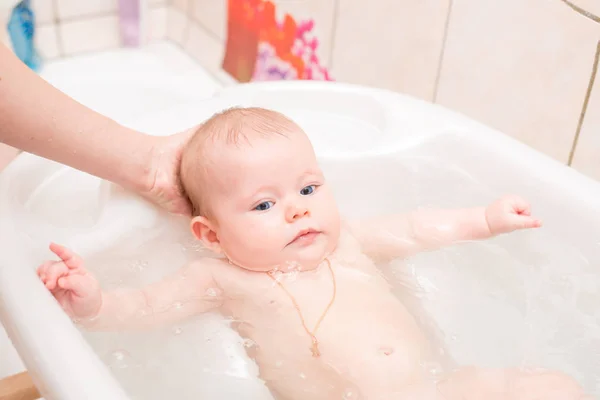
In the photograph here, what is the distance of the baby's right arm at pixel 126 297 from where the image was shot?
0.78 metres

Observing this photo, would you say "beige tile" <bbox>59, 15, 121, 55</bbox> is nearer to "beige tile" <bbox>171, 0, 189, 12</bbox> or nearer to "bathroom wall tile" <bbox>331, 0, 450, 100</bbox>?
"beige tile" <bbox>171, 0, 189, 12</bbox>

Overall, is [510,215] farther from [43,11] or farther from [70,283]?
[43,11]

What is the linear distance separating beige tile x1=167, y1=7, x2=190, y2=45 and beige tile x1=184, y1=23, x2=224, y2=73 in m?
0.03

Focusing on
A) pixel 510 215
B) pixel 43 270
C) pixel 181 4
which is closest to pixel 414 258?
pixel 510 215

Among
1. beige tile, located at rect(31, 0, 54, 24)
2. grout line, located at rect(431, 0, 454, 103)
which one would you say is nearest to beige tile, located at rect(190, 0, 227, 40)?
beige tile, located at rect(31, 0, 54, 24)

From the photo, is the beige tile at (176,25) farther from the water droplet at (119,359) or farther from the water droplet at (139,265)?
the water droplet at (119,359)

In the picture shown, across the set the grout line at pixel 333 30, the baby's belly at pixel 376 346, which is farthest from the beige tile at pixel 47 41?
the baby's belly at pixel 376 346

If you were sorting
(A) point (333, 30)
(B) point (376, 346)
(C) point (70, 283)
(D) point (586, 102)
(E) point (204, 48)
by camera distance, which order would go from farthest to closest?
(E) point (204, 48)
(A) point (333, 30)
(D) point (586, 102)
(B) point (376, 346)
(C) point (70, 283)

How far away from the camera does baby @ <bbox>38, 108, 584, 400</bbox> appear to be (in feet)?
2.84

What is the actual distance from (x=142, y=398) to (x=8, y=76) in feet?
1.24

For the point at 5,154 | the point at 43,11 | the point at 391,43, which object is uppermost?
the point at 391,43

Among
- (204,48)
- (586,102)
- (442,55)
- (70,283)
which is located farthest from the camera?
(204,48)

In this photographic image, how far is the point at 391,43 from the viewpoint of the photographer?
130 cm

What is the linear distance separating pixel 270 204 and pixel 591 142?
0.45 metres
